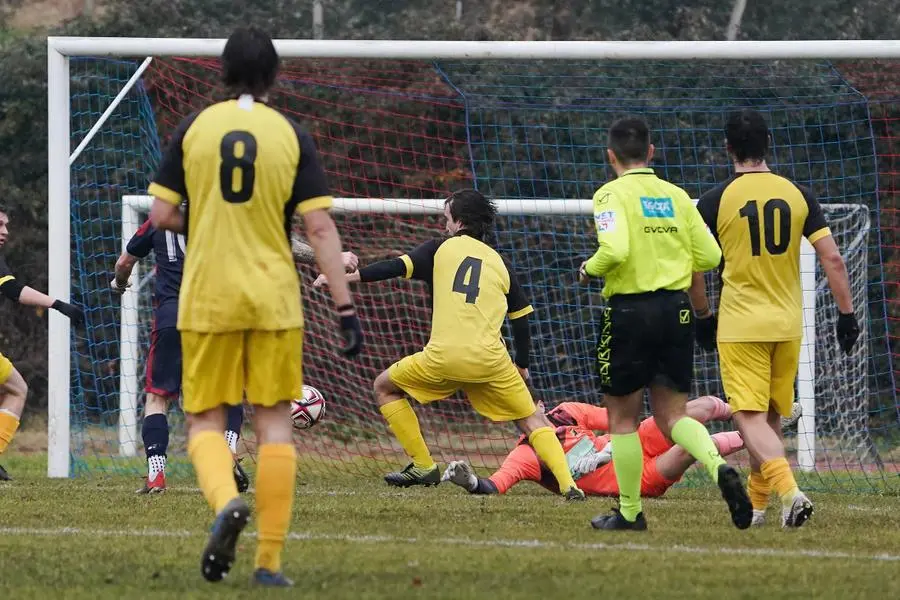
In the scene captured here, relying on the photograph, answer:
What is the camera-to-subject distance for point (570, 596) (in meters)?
4.92

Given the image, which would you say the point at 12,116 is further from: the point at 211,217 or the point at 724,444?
the point at 211,217

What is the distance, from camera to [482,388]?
8.81 meters

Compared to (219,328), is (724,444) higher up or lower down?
lower down

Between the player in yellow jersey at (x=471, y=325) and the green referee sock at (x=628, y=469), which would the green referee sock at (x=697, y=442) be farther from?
the player in yellow jersey at (x=471, y=325)

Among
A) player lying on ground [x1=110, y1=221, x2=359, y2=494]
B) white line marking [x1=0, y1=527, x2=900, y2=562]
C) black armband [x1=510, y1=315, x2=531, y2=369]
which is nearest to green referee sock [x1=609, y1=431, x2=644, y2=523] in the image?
white line marking [x1=0, y1=527, x2=900, y2=562]

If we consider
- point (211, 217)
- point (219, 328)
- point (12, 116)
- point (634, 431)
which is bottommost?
point (634, 431)

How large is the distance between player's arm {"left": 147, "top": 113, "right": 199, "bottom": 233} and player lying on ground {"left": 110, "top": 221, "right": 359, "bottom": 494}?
3284 mm

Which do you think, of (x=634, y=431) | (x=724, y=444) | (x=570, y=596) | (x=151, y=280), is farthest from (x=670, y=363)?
(x=151, y=280)

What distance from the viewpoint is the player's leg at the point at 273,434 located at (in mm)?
5098

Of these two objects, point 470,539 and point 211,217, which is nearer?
point 211,217

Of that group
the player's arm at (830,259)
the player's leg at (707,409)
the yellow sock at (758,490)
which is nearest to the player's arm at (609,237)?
the player's arm at (830,259)

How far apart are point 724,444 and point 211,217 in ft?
15.6

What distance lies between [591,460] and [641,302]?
8.48 ft

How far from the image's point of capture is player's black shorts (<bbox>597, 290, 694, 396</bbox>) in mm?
6645
